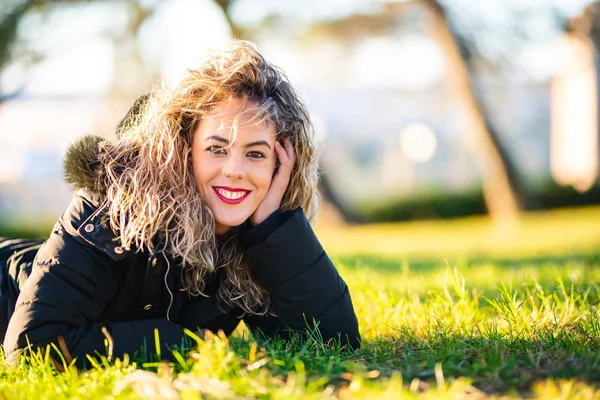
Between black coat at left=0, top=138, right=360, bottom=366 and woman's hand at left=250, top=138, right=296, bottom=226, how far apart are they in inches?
2.3

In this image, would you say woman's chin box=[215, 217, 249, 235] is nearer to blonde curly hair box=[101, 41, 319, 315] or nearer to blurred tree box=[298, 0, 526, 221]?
blonde curly hair box=[101, 41, 319, 315]

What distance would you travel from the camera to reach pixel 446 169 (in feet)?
81.1

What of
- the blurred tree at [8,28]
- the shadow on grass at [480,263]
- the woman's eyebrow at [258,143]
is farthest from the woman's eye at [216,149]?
the blurred tree at [8,28]

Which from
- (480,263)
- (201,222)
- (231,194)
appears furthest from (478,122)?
(201,222)

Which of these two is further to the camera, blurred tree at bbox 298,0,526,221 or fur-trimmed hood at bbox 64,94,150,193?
blurred tree at bbox 298,0,526,221

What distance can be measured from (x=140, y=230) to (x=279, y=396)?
42.8 inches

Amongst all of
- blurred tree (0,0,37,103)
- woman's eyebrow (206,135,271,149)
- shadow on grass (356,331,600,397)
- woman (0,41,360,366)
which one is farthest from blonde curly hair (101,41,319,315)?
blurred tree (0,0,37,103)

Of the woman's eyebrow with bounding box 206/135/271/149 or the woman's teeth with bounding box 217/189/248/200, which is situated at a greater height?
the woman's eyebrow with bounding box 206/135/271/149

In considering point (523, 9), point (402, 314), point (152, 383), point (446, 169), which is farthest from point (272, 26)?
point (446, 169)

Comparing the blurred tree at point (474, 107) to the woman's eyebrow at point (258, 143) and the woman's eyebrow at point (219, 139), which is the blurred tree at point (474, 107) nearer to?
the woman's eyebrow at point (258, 143)

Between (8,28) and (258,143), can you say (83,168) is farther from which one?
(8,28)

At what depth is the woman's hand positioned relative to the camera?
9.19 ft

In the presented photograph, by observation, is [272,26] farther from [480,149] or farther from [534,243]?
[534,243]

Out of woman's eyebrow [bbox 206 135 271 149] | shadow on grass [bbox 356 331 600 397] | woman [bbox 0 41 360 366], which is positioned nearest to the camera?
shadow on grass [bbox 356 331 600 397]
